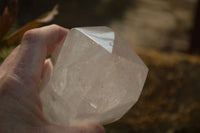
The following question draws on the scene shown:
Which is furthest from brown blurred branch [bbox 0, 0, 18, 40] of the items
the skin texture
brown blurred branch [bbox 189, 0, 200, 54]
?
brown blurred branch [bbox 189, 0, 200, 54]

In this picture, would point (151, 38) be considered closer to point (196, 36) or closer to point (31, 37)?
point (196, 36)

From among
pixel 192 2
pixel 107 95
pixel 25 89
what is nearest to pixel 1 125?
pixel 25 89

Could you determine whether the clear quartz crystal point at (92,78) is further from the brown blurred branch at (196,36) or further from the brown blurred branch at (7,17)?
the brown blurred branch at (196,36)

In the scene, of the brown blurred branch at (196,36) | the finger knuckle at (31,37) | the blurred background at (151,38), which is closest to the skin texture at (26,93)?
the finger knuckle at (31,37)

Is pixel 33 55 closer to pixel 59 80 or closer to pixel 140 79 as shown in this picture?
pixel 59 80

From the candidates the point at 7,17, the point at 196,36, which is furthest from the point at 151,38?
the point at 7,17
